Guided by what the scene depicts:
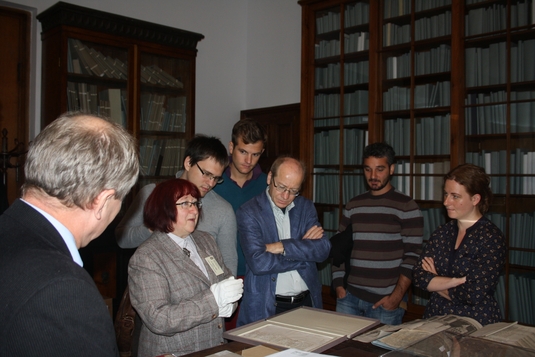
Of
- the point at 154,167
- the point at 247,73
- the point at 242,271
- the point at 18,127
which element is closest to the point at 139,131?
the point at 154,167

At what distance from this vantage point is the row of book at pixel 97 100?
3762 mm

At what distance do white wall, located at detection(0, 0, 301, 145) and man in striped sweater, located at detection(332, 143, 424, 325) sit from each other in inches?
96.8

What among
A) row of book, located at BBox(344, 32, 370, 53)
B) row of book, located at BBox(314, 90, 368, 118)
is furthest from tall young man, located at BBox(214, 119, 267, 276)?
row of book, located at BBox(344, 32, 370, 53)

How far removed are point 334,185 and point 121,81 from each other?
214cm

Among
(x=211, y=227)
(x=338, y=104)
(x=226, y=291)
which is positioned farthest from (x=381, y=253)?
(x=338, y=104)

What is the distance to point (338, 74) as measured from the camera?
14.0ft

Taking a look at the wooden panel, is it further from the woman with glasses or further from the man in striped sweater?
the man in striped sweater

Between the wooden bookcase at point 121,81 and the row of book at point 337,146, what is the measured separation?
50.8 inches

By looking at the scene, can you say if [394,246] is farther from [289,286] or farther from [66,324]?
[66,324]

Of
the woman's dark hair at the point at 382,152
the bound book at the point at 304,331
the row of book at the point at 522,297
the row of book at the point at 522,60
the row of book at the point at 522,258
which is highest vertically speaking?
the row of book at the point at 522,60

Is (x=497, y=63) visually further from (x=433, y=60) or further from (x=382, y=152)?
(x=382, y=152)

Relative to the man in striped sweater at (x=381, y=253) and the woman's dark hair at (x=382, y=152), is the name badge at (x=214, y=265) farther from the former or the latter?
the woman's dark hair at (x=382, y=152)

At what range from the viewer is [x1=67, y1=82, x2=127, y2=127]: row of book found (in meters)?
3.76

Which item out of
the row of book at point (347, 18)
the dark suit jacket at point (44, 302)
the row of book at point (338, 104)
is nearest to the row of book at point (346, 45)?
the row of book at point (347, 18)
